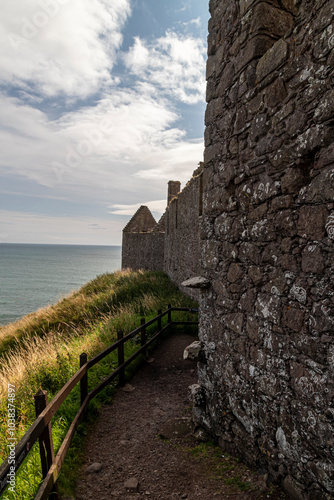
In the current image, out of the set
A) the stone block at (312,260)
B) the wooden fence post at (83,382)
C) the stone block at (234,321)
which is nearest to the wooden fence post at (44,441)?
the wooden fence post at (83,382)

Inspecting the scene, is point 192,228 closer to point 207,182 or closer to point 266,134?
point 207,182

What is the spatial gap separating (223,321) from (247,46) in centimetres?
305

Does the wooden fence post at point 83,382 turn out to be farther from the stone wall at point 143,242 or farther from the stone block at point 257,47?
the stone wall at point 143,242

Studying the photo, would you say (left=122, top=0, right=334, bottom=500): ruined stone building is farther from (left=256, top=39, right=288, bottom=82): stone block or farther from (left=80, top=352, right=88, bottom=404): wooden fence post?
(left=80, top=352, right=88, bottom=404): wooden fence post

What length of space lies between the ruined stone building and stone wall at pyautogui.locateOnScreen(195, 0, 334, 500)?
11 mm

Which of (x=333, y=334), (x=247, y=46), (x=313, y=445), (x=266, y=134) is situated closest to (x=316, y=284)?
(x=333, y=334)

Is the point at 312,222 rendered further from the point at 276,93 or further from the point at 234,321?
the point at 234,321

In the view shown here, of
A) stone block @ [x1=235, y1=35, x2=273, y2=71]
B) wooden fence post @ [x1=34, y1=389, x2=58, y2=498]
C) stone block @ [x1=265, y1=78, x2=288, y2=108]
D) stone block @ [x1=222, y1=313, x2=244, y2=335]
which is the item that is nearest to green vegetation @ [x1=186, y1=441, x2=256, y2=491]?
stone block @ [x1=222, y1=313, x2=244, y2=335]

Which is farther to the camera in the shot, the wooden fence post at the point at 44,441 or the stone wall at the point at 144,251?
the stone wall at the point at 144,251

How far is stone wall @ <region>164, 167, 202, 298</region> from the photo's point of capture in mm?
11750

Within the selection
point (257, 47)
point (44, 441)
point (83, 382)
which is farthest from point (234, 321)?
point (257, 47)

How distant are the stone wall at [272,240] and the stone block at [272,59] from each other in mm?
16

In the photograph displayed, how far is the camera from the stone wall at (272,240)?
2.30 meters

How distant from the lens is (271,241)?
113 inches
